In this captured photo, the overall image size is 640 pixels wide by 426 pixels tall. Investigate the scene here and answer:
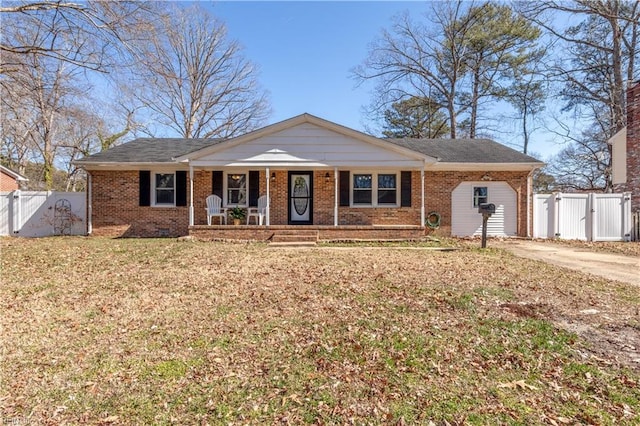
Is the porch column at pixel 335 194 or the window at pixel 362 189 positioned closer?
the porch column at pixel 335 194

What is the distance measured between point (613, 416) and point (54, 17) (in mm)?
11399

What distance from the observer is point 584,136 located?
74.1 feet

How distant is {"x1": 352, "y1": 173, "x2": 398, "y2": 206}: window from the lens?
12.1 metres

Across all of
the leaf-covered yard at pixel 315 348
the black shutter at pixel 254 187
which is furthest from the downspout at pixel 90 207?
the leaf-covered yard at pixel 315 348

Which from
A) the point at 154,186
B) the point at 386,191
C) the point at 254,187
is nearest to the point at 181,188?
the point at 154,186

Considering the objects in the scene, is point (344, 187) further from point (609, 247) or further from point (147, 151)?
point (609, 247)

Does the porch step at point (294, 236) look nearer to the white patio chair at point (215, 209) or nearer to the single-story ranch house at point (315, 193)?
the single-story ranch house at point (315, 193)

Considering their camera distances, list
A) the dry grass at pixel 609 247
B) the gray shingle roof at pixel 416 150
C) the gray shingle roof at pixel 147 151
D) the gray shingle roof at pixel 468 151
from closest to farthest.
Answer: the dry grass at pixel 609 247 → the gray shingle roof at pixel 147 151 → the gray shingle roof at pixel 416 150 → the gray shingle roof at pixel 468 151

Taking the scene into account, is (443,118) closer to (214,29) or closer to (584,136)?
(584,136)

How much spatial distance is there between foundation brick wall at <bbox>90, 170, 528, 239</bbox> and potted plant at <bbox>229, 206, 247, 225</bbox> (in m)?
1.10

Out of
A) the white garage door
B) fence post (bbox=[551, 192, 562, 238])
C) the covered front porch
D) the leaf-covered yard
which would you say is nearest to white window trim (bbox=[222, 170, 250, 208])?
the covered front porch

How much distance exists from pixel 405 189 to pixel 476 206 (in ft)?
9.40

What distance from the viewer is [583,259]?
7.98m

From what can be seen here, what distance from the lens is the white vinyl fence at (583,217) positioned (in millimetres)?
11641
